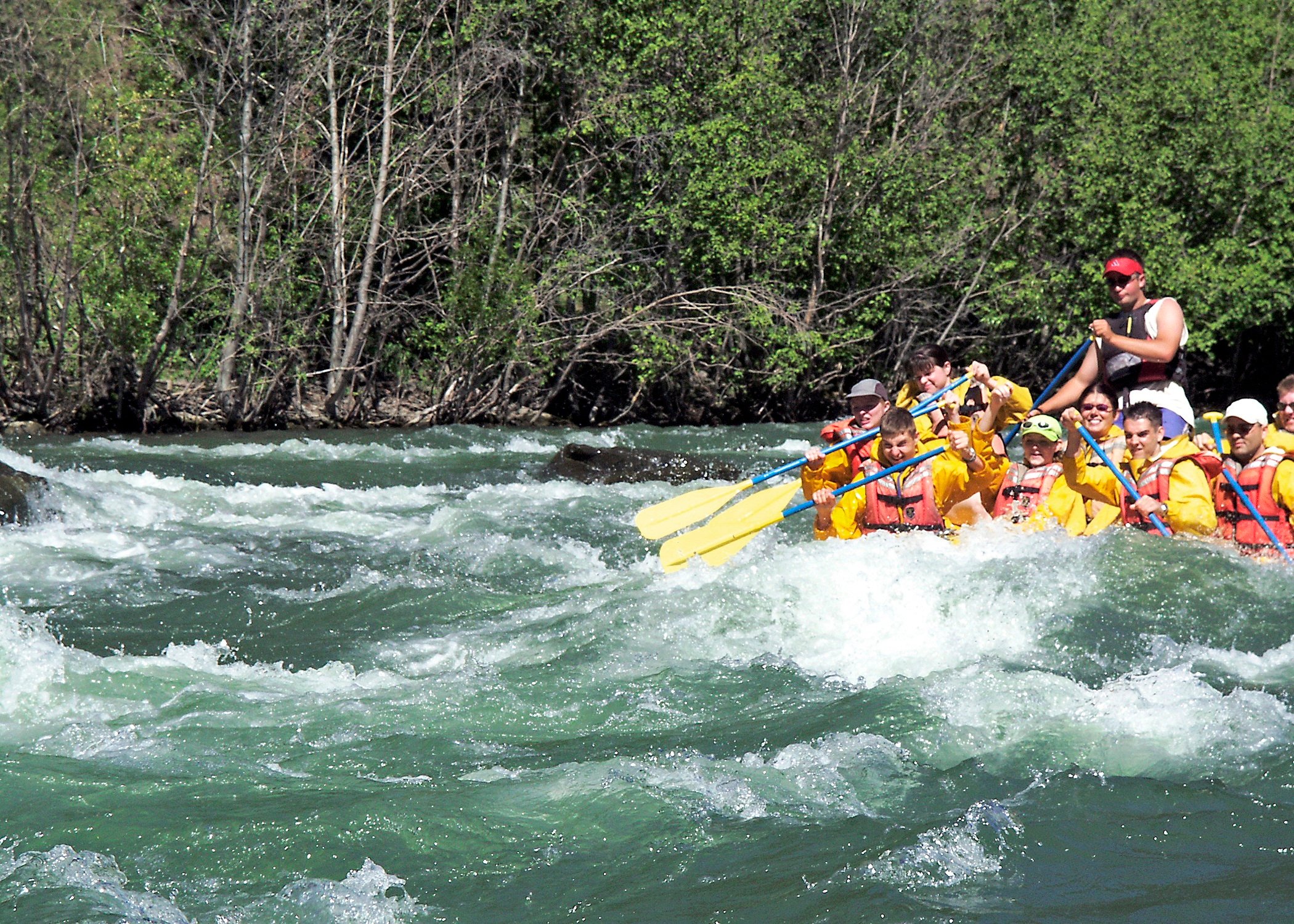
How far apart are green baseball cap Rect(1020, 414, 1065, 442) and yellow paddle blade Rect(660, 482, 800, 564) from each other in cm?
119

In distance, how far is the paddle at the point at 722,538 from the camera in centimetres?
632

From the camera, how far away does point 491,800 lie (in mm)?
3480

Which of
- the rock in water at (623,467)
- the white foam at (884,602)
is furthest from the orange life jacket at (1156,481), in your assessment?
the rock in water at (623,467)

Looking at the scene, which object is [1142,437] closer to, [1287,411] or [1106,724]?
[1287,411]

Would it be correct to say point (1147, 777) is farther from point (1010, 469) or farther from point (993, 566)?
point (1010, 469)

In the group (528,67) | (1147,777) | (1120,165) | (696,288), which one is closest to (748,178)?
(696,288)

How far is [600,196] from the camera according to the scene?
16.7m

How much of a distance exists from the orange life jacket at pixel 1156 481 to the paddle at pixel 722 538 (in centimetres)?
117

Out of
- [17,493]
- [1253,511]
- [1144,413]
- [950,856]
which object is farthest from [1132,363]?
[17,493]

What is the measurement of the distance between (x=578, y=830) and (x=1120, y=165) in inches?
676

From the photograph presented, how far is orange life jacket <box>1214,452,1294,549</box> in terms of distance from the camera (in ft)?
20.4

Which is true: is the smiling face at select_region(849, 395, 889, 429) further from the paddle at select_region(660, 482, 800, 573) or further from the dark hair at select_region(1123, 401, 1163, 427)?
the dark hair at select_region(1123, 401, 1163, 427)

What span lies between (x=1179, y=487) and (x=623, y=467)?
15.7 ft

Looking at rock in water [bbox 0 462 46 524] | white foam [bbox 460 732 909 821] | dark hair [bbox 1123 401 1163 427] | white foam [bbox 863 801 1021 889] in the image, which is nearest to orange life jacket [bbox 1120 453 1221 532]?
dark hair [bbox 1123 401 1163 427]
